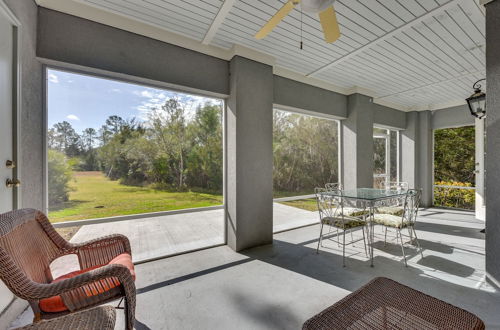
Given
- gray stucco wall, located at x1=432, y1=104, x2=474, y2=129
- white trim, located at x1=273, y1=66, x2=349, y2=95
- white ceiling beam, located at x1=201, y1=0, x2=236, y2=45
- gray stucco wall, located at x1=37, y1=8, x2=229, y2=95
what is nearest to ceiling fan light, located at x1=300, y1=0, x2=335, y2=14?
white ceiling beam, located at x1=201, y1=0, x2=236, y2=45

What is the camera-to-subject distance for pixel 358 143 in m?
4.78

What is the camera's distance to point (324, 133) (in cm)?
581

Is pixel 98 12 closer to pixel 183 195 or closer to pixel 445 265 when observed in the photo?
pixel 183 195

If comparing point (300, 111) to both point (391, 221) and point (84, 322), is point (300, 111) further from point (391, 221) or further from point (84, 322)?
point (84, 322)

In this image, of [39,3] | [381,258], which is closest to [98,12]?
[39,3]

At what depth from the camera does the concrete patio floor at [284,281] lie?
1.81 m

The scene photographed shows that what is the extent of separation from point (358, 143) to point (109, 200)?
4.60 metres

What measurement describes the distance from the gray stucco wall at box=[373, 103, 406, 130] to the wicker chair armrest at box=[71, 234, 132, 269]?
591 centimetres

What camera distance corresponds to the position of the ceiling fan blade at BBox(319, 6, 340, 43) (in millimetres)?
1790

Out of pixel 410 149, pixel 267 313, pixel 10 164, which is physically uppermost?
pixel 410 149

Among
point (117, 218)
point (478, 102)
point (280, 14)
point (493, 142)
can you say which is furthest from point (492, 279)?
point (117, 218)

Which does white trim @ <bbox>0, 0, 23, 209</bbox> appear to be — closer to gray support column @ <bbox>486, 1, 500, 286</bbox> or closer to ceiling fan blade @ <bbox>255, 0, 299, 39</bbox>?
ceiling fan blade @ <bbox>255, 0, 299, 39</bbox>

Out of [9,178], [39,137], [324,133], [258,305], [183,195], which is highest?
[324,133]

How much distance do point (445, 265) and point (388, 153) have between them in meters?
4.19
